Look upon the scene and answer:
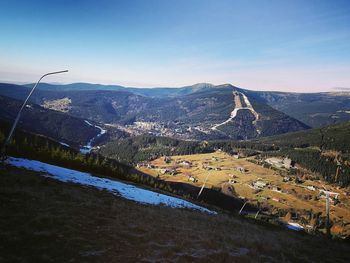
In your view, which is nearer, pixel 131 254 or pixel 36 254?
pixel 36 254

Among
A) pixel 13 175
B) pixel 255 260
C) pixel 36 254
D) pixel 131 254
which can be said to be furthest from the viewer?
pixel 13 175

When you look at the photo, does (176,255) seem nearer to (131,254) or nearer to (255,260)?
(131,254)

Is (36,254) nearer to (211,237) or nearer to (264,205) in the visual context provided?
(211,237)

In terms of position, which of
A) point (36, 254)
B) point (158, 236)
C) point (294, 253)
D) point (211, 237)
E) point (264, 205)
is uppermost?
point (36, 254)

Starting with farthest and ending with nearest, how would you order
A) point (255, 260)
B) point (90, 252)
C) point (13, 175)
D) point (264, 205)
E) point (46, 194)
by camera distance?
point (264, 205)
point (13, 175)
point (46, 194)
point (255, 260)
point (90, 252)

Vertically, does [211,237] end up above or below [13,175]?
below

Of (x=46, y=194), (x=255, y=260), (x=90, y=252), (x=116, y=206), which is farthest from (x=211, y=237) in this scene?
(x=46, y=194)

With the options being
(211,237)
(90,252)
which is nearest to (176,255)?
(90,252)
